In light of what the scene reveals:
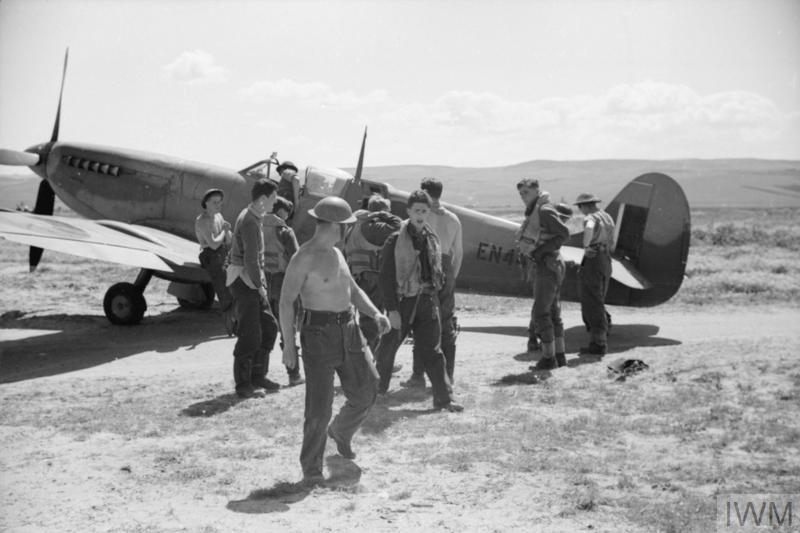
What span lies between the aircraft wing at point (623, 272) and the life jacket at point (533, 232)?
256 cm

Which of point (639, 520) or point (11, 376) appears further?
point (11, 376)

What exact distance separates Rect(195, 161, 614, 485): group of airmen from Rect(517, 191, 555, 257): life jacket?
1 cm

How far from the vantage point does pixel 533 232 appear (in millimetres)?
8750

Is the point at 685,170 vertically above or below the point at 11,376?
above

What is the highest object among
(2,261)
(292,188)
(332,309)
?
(292,188)

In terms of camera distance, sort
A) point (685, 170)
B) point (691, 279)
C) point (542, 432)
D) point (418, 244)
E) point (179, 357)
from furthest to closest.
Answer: point (685, 170), point (691, 279), point (179, 357), point (418, 244), point (542, 432)

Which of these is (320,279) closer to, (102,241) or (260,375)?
(260,375)

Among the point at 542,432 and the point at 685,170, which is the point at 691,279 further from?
the point at 685,170

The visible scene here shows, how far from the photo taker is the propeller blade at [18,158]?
1261 cm

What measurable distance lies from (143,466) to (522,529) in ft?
9.17

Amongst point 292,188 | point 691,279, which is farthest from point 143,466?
point 691,279

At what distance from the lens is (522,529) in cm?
446

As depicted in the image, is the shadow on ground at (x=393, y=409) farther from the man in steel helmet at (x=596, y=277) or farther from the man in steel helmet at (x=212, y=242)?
the man in steel helmet at (x=596, y=277)

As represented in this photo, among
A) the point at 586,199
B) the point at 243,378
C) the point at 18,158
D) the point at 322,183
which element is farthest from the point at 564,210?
the point at 18,158
